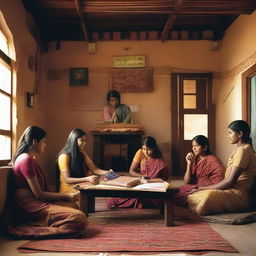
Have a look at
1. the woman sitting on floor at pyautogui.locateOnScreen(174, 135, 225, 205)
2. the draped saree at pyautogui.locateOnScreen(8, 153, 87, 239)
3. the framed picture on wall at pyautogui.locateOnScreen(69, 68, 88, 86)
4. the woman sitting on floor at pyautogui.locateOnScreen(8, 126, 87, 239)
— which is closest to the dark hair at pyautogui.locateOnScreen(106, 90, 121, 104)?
the framed picture on wall at pyautogui.locateOnScreen(69, 68, 88, 86)

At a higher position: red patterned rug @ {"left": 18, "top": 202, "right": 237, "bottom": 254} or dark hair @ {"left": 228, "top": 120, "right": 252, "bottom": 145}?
dark hair @ {"left": 228, "top": 120, "right": 252, "bottom": 145}

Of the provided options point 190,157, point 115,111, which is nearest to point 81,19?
point 115,111

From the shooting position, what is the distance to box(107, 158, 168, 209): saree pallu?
398cm

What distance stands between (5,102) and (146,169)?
6.86 feet

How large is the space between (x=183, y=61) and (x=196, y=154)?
3.05 meters

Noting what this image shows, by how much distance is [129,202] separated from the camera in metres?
4.03

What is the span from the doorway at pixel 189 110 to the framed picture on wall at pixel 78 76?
180cm

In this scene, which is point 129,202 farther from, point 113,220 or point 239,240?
point 239,240

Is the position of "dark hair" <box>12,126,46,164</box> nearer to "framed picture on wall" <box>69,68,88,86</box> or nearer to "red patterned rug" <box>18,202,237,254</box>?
"red patterned rug" <box>18,202,237,254</box>

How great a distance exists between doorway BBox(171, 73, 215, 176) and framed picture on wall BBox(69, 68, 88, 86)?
1803 mm

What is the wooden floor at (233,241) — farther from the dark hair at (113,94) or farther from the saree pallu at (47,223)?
the dark hair at (113,94)

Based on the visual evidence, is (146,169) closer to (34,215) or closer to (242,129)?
(242,129)

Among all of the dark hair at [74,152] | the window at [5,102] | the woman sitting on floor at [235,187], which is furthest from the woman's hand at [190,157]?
the window at [5,102]

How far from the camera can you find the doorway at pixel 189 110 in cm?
670
